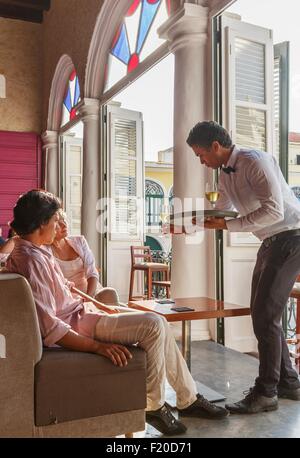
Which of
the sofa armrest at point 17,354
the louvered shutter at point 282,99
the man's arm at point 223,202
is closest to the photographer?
the sofa armrest at point 17,354

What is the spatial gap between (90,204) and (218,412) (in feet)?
15.6

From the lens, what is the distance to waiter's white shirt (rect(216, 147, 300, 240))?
2.40 m

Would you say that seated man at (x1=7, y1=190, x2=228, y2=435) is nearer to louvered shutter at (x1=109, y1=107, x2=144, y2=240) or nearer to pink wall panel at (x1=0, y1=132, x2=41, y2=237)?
louvered shutter at (x1=109, y1=107, x2=144, y2=240)

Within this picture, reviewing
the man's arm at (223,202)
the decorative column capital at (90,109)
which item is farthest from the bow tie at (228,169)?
the decorative column capital at (90,109)

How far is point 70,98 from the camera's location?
855 cm

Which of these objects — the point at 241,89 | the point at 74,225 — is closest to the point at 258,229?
the point at 241,89

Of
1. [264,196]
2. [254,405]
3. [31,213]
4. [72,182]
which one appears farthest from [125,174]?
[31,213]

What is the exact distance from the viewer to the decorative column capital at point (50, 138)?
8977 mm

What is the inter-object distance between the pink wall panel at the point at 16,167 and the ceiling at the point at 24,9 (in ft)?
7.52

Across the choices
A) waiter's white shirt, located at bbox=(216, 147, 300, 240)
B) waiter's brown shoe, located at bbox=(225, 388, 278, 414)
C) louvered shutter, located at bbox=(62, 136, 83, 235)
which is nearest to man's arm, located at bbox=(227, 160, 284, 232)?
waiter's white shirt, located at bbox=(216, 147, 300, 240)

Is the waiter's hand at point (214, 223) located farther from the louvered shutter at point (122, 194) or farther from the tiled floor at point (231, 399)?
the louvered shutter at point (122, 194)

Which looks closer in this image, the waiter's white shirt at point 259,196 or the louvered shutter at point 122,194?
the waiter's white shirt at point 259,196

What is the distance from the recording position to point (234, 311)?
2.43m
